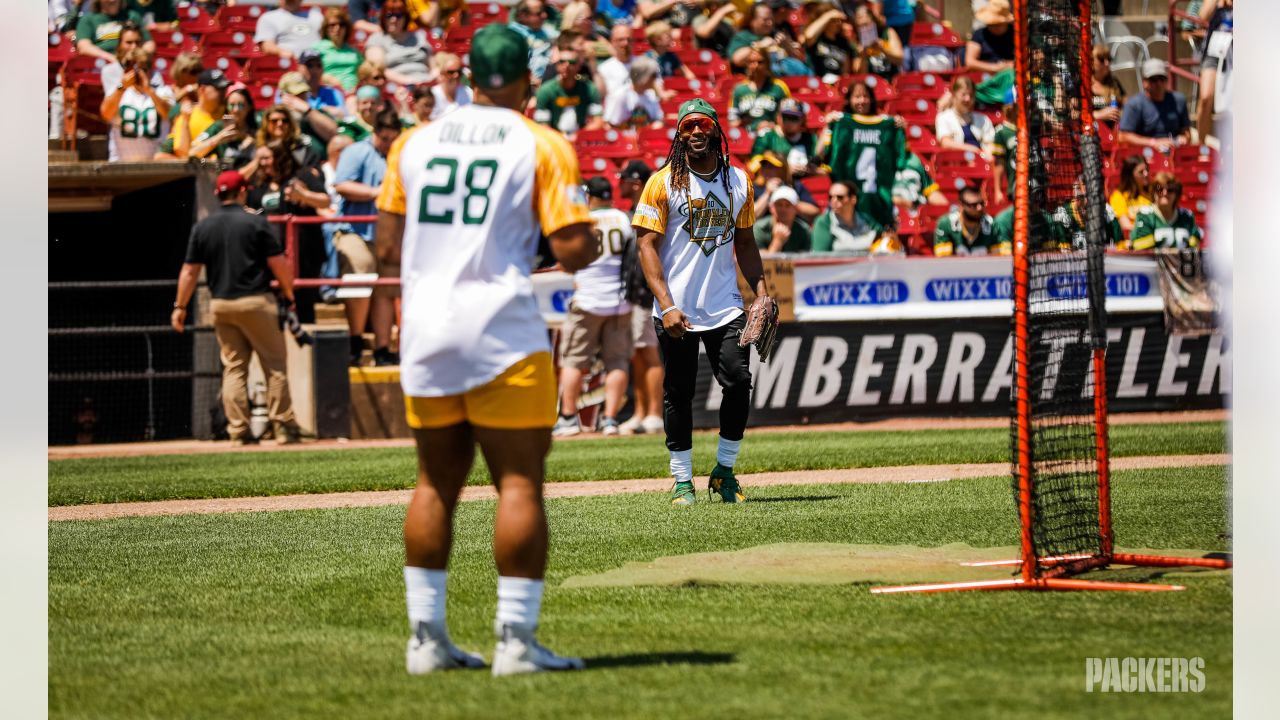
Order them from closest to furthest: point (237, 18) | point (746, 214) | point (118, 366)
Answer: point (746, 214) < point (118, 366) < point (237, 18)

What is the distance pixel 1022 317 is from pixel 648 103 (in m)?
14.3

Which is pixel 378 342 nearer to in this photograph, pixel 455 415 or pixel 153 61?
pixel 153 61

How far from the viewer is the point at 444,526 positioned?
18.5 ft

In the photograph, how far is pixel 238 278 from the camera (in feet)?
51.0

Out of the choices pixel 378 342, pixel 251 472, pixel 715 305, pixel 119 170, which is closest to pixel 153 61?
pixel 119 170

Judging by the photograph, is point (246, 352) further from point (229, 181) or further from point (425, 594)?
point (425, 594)

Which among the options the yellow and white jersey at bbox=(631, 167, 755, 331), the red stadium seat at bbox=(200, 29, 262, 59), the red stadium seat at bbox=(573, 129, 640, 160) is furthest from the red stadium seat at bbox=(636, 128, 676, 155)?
the yellow and white jersey at bbox=(631, 167, 755, 331)

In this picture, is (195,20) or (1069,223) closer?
(1069,223)

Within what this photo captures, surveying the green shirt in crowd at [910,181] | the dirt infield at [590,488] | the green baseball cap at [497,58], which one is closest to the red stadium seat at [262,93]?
the green shirt in crowd at [910,181]

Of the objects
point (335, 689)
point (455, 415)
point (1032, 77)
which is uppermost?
point (1032, 77)


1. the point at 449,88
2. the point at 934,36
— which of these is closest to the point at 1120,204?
the point at 934,36
